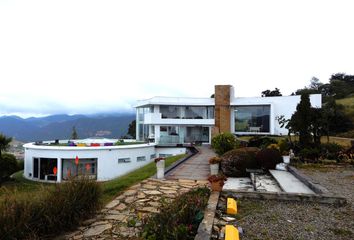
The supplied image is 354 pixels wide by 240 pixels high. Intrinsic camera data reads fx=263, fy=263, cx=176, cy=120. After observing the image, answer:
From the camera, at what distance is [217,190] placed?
7.11 meters

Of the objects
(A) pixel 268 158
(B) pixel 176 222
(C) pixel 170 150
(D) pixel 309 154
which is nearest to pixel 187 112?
(C) pixel 170 150

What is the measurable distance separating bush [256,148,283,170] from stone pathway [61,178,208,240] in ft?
12.3

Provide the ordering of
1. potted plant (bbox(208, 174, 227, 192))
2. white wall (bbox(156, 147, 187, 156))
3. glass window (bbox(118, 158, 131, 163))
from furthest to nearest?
white wall (bbox(156, 147, 187, 156)), glass window (bbox(118, 158, 131, 163)), potted plant (bbox(208, 174, 227, 192))

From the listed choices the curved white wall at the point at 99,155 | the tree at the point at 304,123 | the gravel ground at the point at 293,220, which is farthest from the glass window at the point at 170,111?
the gravel ground at the point at 293,220

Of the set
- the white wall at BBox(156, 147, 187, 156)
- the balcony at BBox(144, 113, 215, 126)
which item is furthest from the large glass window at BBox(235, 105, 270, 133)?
the white wall at BBox(156, 147, 187, 156)

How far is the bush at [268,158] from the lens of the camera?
447 inches

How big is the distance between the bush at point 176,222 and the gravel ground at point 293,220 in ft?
1.57

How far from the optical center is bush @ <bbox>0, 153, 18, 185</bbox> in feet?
63.6

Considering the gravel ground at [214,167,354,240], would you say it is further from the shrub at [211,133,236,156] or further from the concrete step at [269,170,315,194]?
the shrub at [211,133,236,156]

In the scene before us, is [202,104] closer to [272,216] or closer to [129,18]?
[129,18]

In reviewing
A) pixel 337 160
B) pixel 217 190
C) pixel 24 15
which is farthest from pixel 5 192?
pixel 337 160

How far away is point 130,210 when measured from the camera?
236 inches

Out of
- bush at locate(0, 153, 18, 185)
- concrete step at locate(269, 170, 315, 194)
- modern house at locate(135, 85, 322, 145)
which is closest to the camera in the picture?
concrete step at locate(269, 170, 315, 194)

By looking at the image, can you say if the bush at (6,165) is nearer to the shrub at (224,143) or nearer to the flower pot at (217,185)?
the shrub at (224,143)
